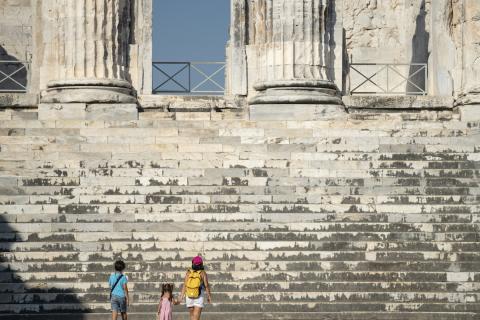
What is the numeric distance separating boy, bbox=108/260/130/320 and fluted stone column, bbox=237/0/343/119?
8907 millimetres

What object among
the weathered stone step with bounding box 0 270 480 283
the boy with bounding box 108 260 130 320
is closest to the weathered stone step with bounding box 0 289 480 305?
the weathered stone step with bounding box 0 270 480 283

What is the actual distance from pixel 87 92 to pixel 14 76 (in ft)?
30.2

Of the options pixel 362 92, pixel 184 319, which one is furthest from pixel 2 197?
pixel 362 92

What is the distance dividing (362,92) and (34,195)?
15.7m

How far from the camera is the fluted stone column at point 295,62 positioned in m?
32.1

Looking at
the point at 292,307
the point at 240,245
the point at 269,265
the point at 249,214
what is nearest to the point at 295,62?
the point at 249,214

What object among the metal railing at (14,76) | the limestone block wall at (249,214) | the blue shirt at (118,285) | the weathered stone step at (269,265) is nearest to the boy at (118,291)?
the blue shirt at (118,285)

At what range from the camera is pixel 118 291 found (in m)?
24.0

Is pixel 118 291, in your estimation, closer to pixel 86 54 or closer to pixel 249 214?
pixel 249 214

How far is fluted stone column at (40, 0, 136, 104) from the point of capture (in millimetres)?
31984

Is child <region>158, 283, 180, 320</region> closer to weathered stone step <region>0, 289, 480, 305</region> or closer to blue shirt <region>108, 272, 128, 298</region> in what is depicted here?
blue shirt <region>108, 272, 128, 298</region>

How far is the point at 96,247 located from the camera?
2712cm

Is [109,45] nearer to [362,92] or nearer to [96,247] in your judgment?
[96,247]

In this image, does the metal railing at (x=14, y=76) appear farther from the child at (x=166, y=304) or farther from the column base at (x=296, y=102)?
the child at (x=166, y=304)
